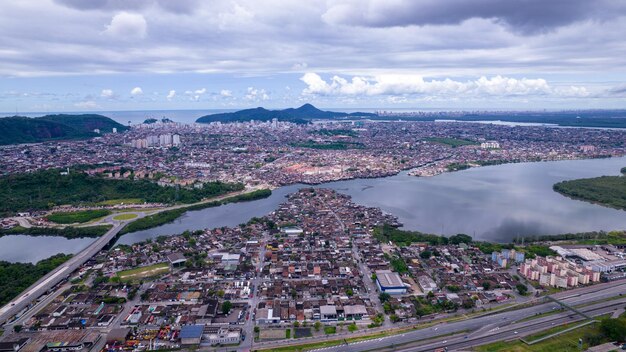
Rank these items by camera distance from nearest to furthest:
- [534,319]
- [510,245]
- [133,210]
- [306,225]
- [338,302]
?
[534,319] → [338,302] → [510,245] → [306,225] → [133,210]

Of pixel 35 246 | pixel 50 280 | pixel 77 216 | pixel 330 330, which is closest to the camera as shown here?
pixel 330 330

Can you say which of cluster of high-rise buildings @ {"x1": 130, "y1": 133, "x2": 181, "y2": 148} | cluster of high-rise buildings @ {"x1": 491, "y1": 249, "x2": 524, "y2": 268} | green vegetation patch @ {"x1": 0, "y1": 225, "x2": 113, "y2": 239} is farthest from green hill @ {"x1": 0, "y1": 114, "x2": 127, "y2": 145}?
cluster of high-rise buildings @ {"x1": 491, "y1": 249, "x2": 524, "y2": 268}

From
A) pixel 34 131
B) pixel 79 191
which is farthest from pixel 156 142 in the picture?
pixel 79 191

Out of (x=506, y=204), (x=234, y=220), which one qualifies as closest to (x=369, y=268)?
(x=234, y=220)

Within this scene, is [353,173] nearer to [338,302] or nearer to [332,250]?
[332,250]

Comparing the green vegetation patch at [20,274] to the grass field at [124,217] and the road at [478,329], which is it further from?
the road at [478,329]

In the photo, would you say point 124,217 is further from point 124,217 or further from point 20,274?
point 20,274
